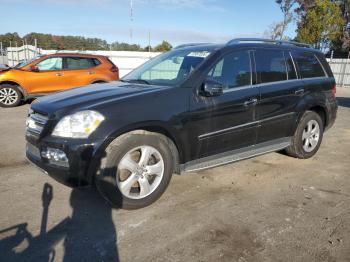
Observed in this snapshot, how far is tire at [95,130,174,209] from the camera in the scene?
3.35 meters

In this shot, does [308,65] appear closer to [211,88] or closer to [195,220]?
[211,88]

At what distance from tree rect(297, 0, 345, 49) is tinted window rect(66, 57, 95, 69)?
893 inches

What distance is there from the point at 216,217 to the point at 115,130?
4.41 feet

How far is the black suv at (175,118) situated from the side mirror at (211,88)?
0.04 ft

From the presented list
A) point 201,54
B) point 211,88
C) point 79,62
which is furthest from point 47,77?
point 211,88

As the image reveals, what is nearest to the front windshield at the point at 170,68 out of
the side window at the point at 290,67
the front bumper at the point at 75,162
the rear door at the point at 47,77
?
the front bumper at the point at 75,162

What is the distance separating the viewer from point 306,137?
535cm

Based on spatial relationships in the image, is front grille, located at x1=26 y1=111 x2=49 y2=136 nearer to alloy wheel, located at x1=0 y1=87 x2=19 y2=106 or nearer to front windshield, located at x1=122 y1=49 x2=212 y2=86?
front windshield, located at x1=122 y1=49 x2=212 y2=86

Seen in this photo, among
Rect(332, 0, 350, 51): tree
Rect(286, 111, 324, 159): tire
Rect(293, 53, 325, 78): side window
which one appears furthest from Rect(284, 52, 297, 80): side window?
Rect(332, 0, 350, 51): tree

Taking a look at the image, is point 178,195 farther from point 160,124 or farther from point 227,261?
point 227,261

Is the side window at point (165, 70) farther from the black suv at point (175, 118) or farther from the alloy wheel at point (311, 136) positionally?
the alloy wheel at point (311, 136)

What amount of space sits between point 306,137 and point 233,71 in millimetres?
1922

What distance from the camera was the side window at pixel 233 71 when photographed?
4.09m

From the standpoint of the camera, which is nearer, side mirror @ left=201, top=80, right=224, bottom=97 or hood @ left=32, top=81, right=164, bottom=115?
hood @ left=32, top=81, right=164, bottom=115
